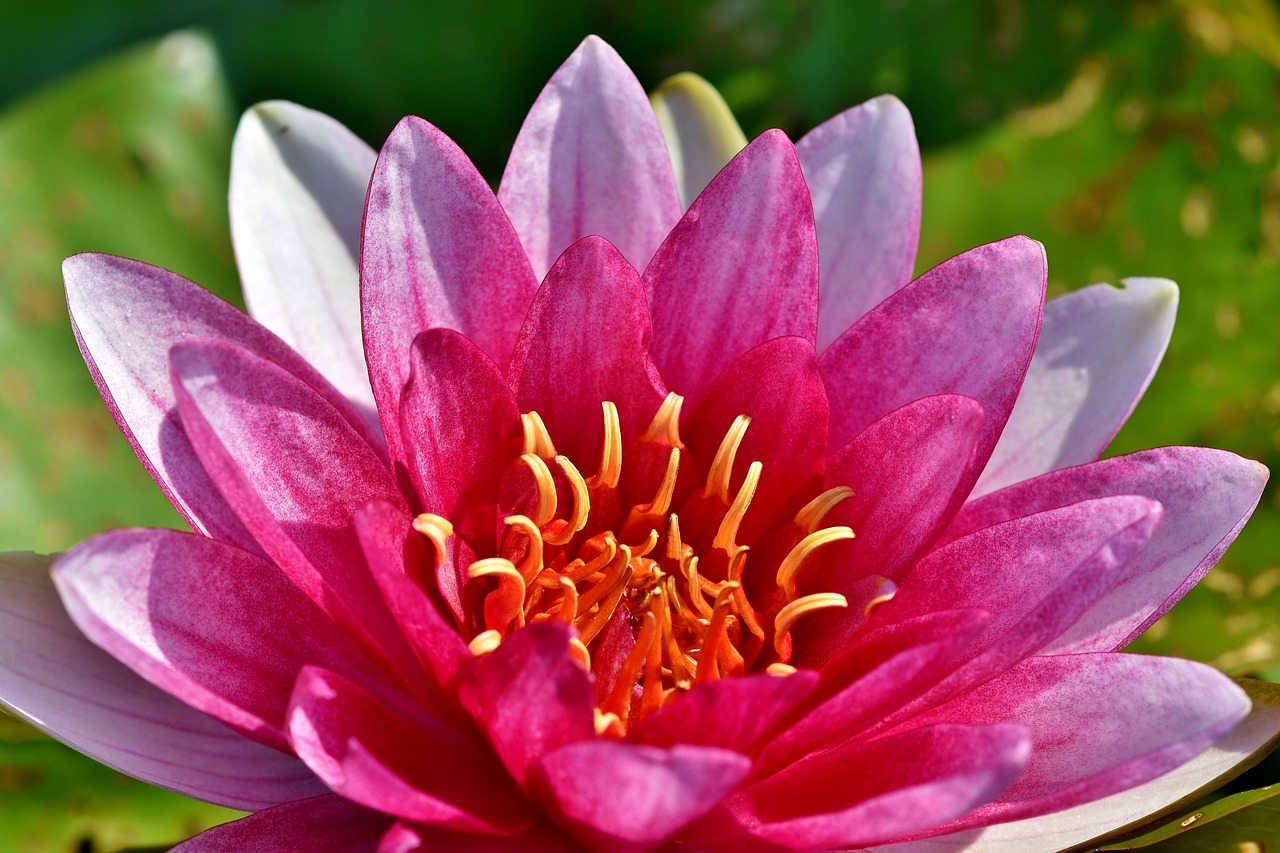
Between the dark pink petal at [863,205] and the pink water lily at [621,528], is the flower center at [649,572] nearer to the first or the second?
the pink water lily at [621,528]

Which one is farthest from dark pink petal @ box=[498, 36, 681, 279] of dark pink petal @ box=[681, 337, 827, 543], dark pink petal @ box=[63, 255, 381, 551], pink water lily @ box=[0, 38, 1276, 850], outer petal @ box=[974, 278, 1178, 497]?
outer petal @ box=[974, 278, 1178, 497]

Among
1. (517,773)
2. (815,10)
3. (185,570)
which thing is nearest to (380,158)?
(185,570)

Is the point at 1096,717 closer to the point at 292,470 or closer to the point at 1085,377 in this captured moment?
the point at 1085,377

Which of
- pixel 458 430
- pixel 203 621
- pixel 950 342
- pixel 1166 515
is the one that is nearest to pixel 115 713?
pixel 203 621

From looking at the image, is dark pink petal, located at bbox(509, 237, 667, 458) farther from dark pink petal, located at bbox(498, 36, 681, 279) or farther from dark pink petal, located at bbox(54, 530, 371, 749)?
dark pink petal, located at bbox(54, 530, 371, 749)

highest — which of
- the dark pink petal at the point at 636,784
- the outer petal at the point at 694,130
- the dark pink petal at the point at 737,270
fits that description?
the outer petal at the point at 694,130

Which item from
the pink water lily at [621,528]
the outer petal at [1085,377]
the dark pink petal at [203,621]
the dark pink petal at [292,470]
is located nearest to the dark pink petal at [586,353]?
the pink water lily at [621,528]
